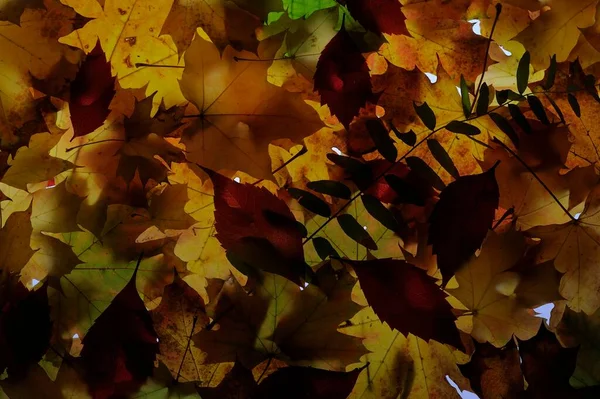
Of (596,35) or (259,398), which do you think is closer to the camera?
(259,398)

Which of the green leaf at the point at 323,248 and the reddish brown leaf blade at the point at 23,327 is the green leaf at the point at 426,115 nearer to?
the green leaf at the point at 323,248

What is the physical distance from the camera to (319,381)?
530mm

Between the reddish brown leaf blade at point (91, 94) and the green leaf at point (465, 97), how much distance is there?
32 cm

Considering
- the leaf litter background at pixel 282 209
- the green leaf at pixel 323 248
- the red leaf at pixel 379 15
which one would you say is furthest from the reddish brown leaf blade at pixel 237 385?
the red leaf at pixel 379 15

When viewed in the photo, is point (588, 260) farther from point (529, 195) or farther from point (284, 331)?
point (284, 331)

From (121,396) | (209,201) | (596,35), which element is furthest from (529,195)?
(121,396)

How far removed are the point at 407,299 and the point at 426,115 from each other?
0.18m

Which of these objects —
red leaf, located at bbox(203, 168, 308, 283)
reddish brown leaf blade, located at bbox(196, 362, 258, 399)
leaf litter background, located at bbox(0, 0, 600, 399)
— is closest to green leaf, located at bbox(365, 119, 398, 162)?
leaf litter background, located at bbox(0, 0, 600, 399)

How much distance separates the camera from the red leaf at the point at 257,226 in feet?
1.72

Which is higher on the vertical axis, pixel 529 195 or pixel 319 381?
pixel 529 195

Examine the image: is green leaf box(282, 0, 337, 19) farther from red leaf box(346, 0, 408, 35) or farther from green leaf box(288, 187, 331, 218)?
green leaf box(288, 187, 331, 218)

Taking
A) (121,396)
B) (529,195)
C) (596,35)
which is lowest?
(121,396)

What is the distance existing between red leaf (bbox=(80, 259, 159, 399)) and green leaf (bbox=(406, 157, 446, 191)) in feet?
0.92

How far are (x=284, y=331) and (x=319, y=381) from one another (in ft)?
0.17
